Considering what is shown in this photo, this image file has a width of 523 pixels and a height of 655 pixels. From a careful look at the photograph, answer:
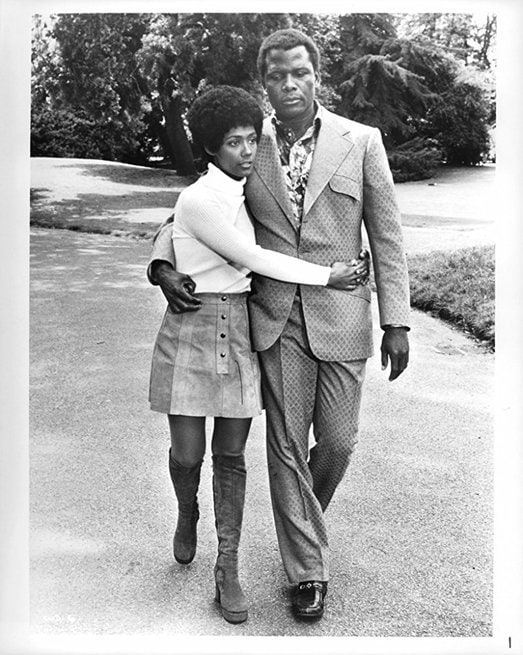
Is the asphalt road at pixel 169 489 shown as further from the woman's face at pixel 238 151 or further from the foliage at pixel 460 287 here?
the woman's face at pixel 238 151

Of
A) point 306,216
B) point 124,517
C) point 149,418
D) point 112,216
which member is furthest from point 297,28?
point 124,517

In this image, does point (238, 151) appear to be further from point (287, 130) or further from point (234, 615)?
point (234, 615)

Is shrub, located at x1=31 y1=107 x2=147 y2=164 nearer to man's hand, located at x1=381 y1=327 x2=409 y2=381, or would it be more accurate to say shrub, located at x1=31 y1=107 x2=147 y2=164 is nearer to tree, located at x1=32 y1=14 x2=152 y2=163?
tree, located at x1=32 y1=14 x2=152 y2=163

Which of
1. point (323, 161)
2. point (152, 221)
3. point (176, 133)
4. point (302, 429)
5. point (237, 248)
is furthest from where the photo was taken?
point (152, 221)

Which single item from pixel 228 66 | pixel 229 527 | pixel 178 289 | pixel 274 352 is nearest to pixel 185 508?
pixel 229 527

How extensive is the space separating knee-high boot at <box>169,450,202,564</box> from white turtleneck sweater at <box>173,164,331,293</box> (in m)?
0.59

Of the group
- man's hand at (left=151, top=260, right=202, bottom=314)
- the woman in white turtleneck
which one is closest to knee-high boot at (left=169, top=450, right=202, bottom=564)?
the woman in white turtleneck

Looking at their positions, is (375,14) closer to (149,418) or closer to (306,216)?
(306,216)

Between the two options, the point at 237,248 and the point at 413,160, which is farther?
the point at 413,160

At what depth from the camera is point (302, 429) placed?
8.44 ft

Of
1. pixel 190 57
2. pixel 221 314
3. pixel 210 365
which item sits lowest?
pixel 210 365

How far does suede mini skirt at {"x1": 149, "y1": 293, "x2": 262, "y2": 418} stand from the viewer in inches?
96.4

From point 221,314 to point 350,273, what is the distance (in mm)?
422
